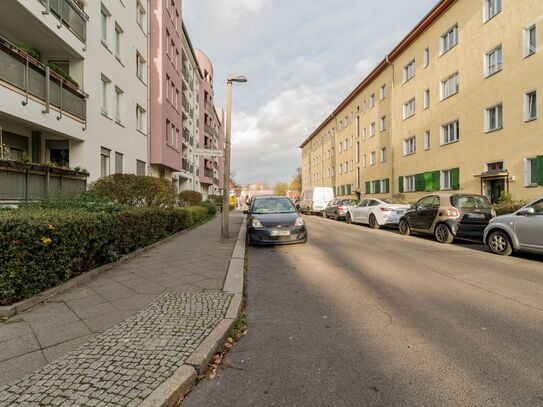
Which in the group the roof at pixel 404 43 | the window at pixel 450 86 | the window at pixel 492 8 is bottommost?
the window at pixel 450 86

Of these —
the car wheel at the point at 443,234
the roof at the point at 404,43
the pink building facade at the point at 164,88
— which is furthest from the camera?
the roof at the point at 404,43

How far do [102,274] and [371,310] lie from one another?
15.0 ft

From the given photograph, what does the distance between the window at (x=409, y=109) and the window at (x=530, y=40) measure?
9.47 meters

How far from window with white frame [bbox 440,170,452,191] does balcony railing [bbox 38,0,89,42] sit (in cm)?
1973

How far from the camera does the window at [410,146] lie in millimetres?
23783

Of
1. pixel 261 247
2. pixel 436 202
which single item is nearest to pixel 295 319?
pixel 261 247

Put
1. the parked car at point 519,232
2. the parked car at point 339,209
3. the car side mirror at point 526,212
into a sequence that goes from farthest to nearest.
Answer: the parked car at point 339,209 → the car side mirror at point 526,212 → the parked car at point 519,232

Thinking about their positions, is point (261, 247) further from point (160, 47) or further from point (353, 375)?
point (160, 47)

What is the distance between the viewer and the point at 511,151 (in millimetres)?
14930

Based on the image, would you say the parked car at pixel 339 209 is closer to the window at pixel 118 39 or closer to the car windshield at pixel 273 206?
the car windshield at pixel 273 206

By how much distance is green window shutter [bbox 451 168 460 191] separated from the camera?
729 inches

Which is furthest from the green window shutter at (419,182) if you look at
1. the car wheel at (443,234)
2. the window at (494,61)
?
the car wheel at (443,234)

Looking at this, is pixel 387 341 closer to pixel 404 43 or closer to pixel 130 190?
pixel 130 190

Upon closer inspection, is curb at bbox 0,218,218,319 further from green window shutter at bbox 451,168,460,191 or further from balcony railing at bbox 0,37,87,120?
green window shutter at bbox 451,168,460,191
